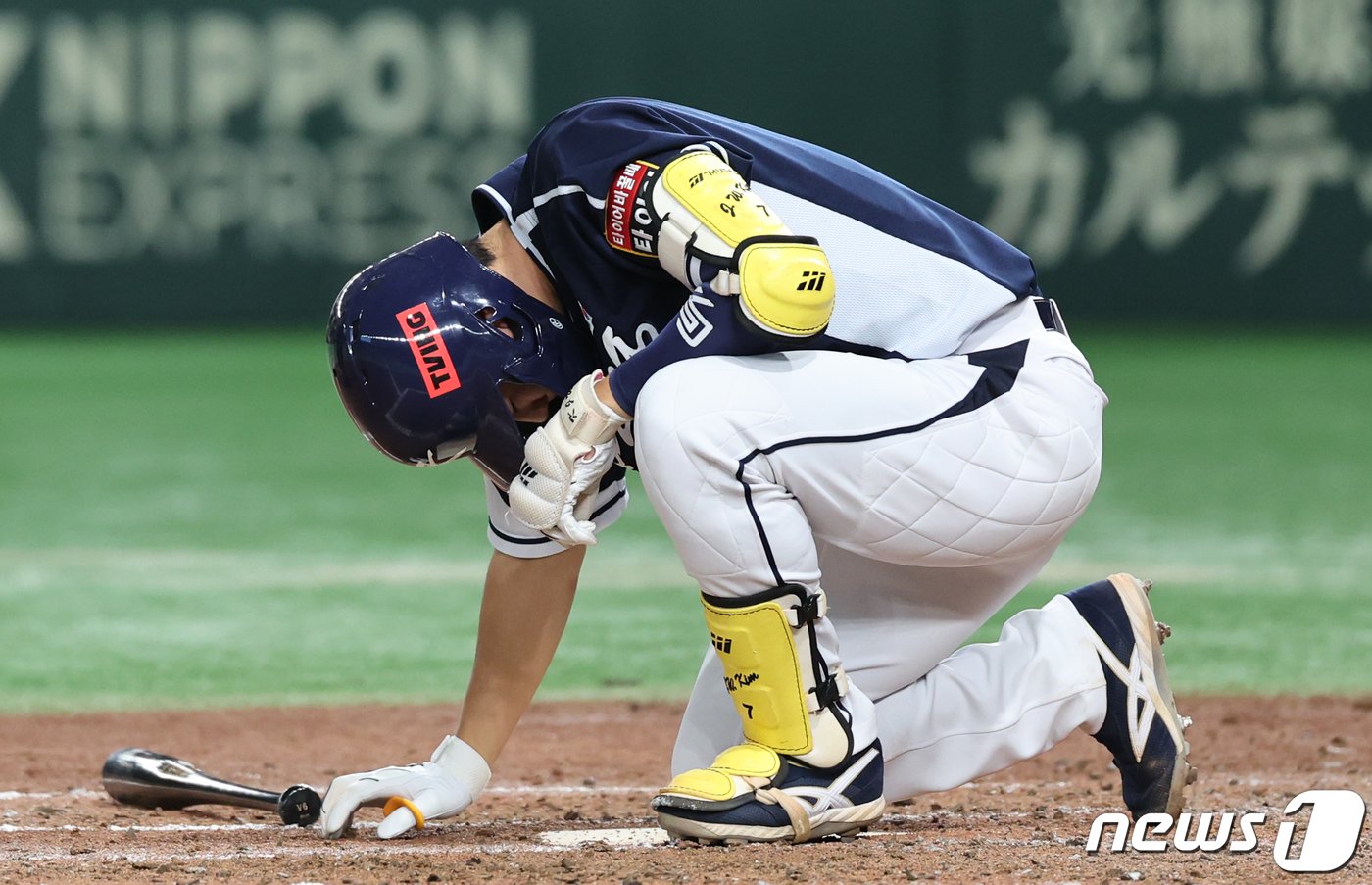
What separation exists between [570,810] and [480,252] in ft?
3.47

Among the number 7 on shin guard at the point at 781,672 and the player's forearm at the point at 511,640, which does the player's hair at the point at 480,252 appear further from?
the number 7 on shin guard at the point at 781,672

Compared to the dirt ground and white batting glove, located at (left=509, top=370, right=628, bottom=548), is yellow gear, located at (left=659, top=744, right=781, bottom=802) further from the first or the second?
white batting glove, located at (left=509, top=370, right=628, bottom=548)

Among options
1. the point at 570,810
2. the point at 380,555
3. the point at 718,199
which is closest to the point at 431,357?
the point at 718,199

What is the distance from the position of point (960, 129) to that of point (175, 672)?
925 centimetres

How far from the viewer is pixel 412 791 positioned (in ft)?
10.2

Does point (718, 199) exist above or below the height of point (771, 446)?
above

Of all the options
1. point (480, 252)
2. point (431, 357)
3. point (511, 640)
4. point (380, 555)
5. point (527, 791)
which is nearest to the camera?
point (431, 357)

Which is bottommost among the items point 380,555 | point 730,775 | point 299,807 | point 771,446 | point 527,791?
point 380,555

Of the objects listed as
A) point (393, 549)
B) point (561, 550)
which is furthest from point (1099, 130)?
point (561, 550)

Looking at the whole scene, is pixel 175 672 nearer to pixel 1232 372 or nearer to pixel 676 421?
pixel 676 421

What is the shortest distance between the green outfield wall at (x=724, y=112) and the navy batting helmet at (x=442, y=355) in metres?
9.77
